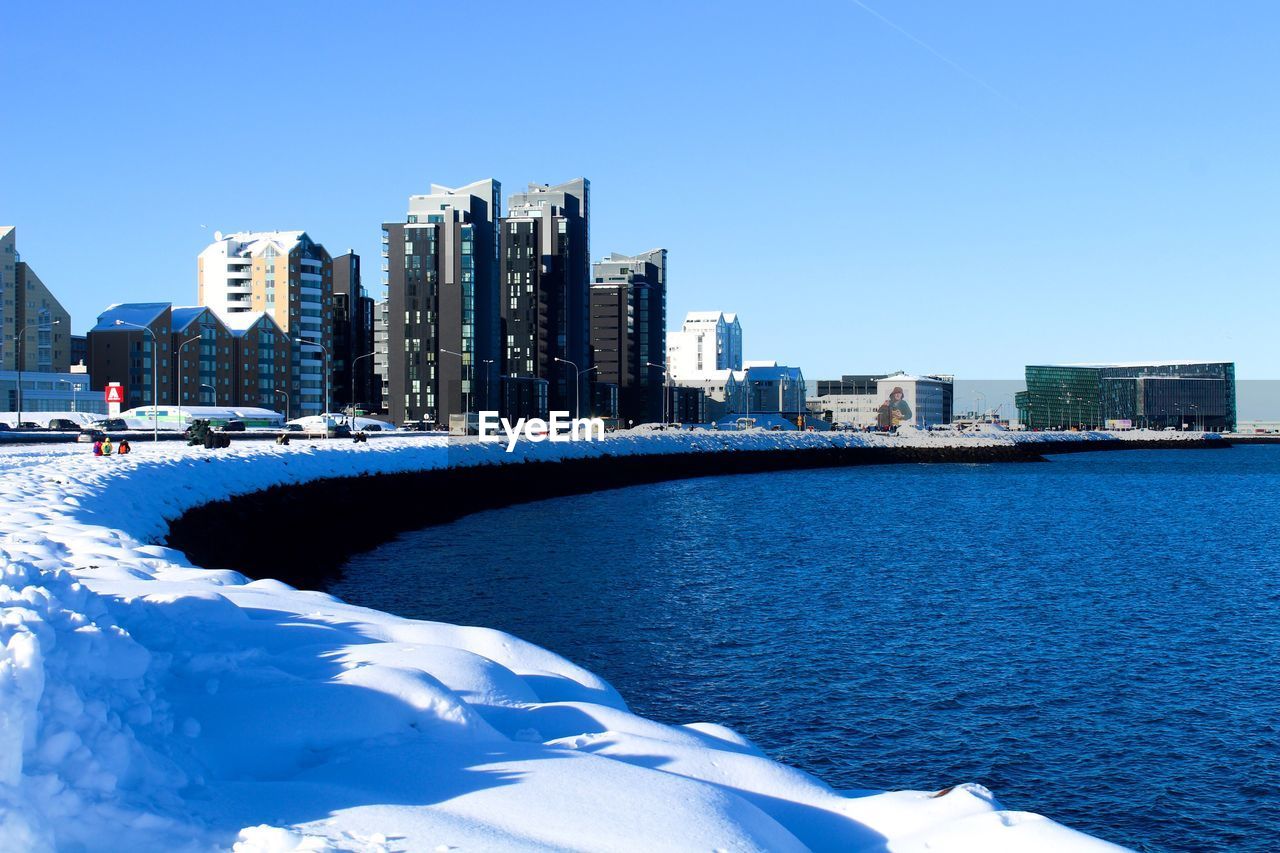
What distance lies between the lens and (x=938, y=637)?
93.2 ft

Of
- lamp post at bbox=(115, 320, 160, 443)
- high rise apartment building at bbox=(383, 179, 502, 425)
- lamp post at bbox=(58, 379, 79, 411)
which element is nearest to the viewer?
lamp post at bbox=(115, 320, 160, 443)

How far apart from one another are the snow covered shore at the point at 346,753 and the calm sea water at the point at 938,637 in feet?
20.6

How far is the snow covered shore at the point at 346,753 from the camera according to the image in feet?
25.3

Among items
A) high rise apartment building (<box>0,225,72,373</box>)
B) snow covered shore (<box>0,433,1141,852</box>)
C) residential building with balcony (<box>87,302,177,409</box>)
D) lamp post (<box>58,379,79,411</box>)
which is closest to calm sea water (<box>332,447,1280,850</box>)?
snow covered shore (<box>0,433,1141,852</box>)

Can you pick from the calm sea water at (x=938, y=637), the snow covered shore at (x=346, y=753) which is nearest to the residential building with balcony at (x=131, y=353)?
the calm sea water at (x=938, y=637)

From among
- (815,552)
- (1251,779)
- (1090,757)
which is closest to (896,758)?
(1090,757)

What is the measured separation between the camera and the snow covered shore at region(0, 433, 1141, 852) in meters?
7.71

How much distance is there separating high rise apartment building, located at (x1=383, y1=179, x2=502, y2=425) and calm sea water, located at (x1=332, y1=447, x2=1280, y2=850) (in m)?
121

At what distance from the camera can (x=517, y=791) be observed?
890cm

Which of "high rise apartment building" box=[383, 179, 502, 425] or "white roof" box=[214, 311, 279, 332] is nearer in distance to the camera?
"high rise apartment building" box=[383, 179, 502, 425]

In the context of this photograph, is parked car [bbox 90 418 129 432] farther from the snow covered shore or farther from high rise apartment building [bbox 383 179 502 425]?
the snow covered shore

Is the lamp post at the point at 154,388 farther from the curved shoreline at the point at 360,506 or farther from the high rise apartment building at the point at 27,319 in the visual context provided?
the high rise apartment building at the point at 27,319

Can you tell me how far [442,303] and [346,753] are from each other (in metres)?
177

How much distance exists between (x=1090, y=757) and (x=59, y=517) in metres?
22.3
